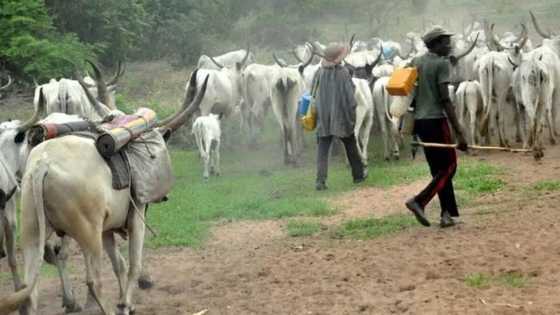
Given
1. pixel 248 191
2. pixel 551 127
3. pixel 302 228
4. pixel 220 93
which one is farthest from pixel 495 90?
pixel 302 228

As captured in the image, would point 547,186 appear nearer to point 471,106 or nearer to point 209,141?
point 471,106

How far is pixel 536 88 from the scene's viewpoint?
15.1 m

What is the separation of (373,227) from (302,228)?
85 cm

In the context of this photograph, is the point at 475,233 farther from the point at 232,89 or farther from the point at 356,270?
the point at 232,89

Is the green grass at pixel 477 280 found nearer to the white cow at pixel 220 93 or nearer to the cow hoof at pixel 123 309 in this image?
the cow hoof at pixel 123 309

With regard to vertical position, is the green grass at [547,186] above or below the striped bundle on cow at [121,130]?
below

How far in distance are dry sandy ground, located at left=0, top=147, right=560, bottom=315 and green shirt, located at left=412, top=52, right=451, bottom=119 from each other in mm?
1171

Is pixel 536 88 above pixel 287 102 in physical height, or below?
above

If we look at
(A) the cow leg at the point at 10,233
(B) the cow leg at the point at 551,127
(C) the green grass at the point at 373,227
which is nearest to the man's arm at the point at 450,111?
(C) the green grass at the point at 373,227

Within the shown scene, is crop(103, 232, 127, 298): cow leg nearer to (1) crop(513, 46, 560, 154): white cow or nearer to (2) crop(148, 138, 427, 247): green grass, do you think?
(2) crop(148, 138, 427, 247): green grass

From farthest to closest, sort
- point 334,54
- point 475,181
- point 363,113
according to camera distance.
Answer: point 363,113 < point 334,54 < point 475,181

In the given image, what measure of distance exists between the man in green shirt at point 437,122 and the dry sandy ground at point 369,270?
0.96 ft

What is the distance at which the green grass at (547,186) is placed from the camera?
11.7 meters

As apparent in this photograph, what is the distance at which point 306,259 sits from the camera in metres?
9.38
